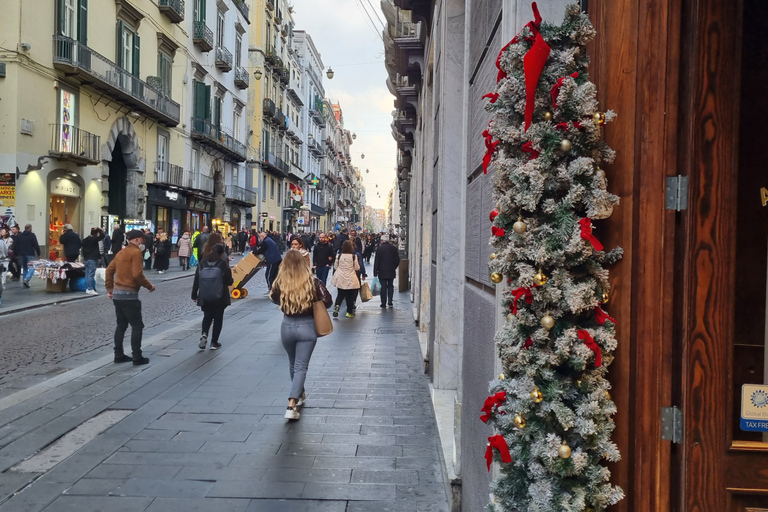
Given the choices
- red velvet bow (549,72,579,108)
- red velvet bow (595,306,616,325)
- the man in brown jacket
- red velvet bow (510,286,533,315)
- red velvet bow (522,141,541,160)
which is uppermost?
red velvet bow (549,72,579,108)

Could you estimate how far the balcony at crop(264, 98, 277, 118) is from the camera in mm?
48562

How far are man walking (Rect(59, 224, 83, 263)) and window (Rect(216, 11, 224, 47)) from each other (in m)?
23.0

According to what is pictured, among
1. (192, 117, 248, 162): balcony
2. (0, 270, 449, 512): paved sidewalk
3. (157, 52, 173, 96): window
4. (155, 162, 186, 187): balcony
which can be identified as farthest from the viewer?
(192, 117, 248, 162): balcony

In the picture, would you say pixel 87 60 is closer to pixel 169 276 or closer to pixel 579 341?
pixel 169 276

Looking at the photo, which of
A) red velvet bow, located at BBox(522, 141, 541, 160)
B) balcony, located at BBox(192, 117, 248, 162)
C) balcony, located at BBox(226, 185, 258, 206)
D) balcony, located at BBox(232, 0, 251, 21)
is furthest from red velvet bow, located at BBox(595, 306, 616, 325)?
balcony, located at BBox(232, 0, 251, 21)

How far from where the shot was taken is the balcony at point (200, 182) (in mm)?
34688

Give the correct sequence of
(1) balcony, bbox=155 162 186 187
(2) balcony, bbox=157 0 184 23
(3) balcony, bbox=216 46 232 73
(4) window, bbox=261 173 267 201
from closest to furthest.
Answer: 1. (2) balcony, bbox=157 0 184 23
2. (1) balcony, bbox=155 162 186 187
3. (3) balcony, bbox=216 46 232 73
4. (4) window, bbox=261 173 267 201

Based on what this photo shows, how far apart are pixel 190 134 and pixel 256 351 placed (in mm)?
27672

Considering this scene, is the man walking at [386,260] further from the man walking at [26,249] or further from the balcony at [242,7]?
the balcony at [242,7]

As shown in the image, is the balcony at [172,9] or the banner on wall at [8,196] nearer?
the banner on wall at [8,196]

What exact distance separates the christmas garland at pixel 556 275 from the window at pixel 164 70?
30593 millimetres

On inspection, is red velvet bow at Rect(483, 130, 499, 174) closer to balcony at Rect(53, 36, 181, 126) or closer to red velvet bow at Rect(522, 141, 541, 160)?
red velvet bow at Rect(522, 141, 541, 160)

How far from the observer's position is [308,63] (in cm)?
7175

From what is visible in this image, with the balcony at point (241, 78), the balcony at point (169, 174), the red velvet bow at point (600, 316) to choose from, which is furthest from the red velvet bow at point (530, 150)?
the balcony at point (241, 78)
